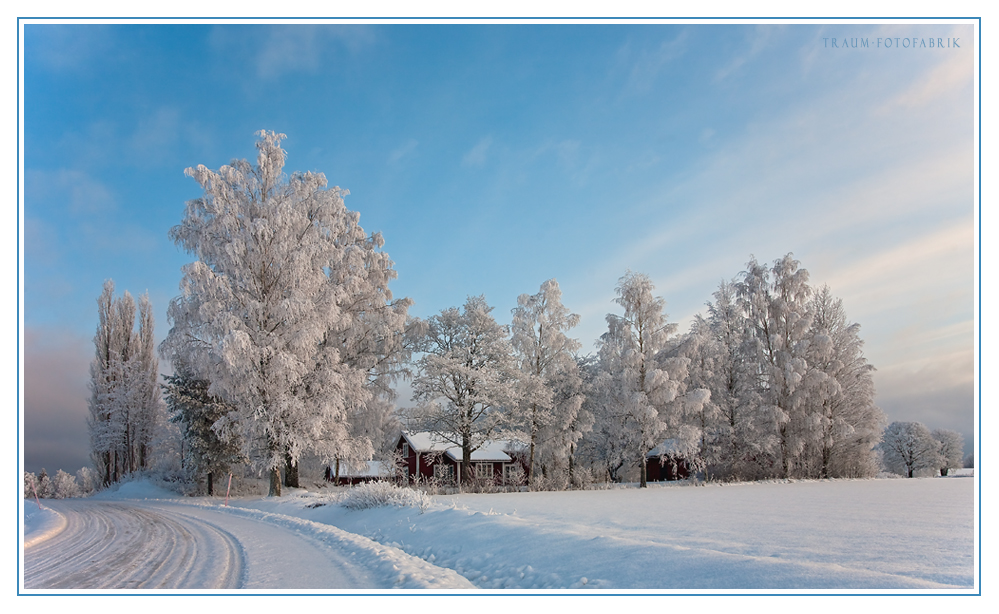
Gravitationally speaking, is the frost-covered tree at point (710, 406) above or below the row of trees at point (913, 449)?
above

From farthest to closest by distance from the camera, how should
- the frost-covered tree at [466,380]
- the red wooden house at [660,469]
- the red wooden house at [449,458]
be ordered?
the red wooden house at [660,469], the red wooden house at [449,458], the frost-covered tree at [466,380]

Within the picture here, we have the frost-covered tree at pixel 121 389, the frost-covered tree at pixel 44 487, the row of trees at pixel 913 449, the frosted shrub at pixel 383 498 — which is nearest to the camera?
the frosted shrub at pixel 383 498

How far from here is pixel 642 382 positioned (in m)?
32.3

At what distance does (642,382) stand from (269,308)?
67.7 ft

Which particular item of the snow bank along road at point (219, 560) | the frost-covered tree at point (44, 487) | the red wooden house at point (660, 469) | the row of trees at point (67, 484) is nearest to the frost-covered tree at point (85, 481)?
the row of trees at point (67, 484)

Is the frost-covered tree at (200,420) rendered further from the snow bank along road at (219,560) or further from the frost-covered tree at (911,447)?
the frost-covered tree at (911,447)

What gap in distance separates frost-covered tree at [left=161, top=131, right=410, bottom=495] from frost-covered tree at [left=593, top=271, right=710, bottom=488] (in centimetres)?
1492

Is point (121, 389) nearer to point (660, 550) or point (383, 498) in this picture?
point (383, 498)

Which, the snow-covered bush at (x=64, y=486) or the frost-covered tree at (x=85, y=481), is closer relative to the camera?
the snow-covered bush at (x=64, y=486)

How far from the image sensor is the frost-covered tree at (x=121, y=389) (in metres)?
39.9

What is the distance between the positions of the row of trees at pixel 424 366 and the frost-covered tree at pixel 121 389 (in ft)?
0.51

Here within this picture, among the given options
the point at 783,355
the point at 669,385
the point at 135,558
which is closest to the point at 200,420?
the point at 135,558
